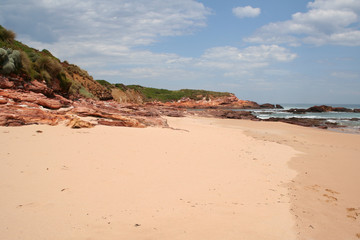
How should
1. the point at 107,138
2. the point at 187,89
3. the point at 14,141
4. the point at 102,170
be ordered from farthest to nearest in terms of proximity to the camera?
1. the point at 187,89
2. the point at 107,138
3. the point at 14,141
4. the point at 102,170

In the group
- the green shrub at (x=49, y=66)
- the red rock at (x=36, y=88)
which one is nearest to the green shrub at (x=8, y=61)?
the red rock at (x=36, y=88)

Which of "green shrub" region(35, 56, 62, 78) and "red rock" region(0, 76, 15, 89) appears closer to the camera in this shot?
"red rock" region(0, 76, 15, 89)

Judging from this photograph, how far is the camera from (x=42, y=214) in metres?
3.12

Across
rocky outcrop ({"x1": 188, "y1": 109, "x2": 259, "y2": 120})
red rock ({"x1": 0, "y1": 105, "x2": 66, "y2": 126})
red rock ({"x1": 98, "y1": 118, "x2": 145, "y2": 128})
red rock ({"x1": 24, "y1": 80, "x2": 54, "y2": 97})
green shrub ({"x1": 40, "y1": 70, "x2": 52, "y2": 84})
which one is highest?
green shrub ({"x1": 40, "y1": 70, "x2": 52, "y2": 84})

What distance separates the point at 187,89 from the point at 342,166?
4284 inches

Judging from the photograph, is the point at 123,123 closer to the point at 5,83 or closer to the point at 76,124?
the point at 76,124

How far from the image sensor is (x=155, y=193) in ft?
14.0

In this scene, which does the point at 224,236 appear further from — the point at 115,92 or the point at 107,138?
the point at 115,92

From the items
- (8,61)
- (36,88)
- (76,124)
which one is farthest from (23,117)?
(8,61)

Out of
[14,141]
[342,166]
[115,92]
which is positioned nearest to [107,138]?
[14,141]

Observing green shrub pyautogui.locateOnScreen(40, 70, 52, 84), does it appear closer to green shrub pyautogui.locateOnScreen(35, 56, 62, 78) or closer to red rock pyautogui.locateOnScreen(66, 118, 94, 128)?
green shrub pyautogui.locateOnScreen(35, 56, 62, 78)

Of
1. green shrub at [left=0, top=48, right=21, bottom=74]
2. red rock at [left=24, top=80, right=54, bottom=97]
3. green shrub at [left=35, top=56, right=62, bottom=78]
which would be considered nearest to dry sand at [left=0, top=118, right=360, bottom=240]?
red rock at [left=24, top=80, right=54, bottom=97]

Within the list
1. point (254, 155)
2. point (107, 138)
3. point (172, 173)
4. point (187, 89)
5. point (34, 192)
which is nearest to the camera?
point (34, 192)

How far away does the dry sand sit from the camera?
10.3 feet
